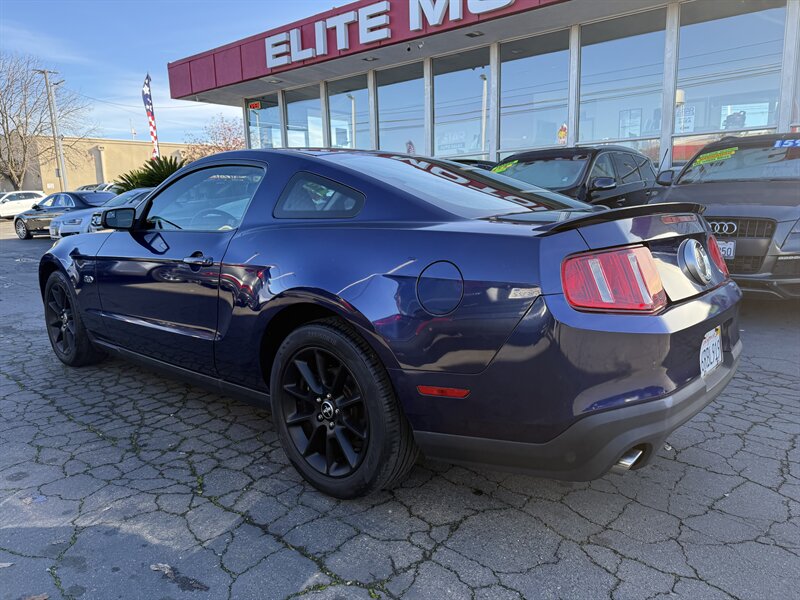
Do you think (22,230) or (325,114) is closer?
(325,114)

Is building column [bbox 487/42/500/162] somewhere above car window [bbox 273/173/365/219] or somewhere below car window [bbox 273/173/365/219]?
above

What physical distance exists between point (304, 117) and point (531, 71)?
7.57 m

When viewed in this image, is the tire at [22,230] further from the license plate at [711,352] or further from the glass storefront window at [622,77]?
the license plate at [711,352]

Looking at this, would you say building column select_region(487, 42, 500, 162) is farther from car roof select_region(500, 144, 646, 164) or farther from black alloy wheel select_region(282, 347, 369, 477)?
black alloy wheel select_region(282, 347, 369, 477)

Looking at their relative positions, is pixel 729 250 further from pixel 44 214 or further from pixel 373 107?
pixel 44 214

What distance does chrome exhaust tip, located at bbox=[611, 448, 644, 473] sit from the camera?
195 centimetres

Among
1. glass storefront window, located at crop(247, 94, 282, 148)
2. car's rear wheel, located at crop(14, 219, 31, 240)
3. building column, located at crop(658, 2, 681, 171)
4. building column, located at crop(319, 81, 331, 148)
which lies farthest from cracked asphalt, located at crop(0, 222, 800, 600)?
car's rear wheel, located at crop(14, 219, 31, 240)

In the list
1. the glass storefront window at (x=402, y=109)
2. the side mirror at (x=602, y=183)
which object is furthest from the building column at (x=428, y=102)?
the side mirror at (x=602, y=183)

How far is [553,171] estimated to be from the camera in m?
7.48

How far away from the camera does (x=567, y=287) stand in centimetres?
185

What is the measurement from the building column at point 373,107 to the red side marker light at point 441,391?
13.5 meters

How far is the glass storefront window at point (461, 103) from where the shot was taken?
42.6 ft

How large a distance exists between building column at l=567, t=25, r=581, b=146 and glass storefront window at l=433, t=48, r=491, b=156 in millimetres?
1942

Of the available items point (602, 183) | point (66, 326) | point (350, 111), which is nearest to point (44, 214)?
point (350, 111)
